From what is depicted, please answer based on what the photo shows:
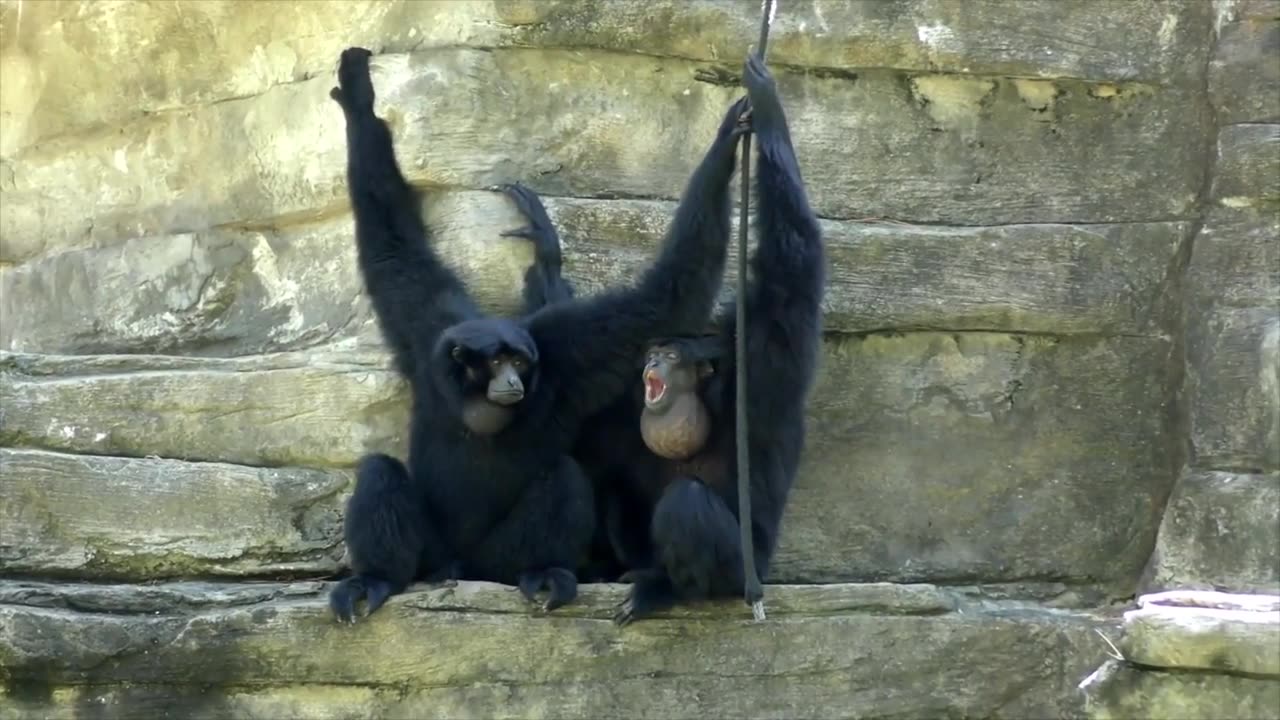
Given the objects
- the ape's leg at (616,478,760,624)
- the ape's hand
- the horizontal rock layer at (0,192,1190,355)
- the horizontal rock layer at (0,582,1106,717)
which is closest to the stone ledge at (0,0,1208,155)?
the ape's hand

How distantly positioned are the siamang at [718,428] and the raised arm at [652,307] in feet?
0.46

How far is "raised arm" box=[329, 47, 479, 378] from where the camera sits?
7664mm

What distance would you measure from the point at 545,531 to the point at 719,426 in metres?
0.91

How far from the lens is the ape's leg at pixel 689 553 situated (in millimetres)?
6828

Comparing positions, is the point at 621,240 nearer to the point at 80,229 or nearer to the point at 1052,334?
the point at 1052,334

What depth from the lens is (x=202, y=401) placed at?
8.02m

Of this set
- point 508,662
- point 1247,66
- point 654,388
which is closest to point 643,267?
point 654,388

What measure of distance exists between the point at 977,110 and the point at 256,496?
4.08 metres

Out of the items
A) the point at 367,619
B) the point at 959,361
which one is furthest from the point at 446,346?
the point at 959,361

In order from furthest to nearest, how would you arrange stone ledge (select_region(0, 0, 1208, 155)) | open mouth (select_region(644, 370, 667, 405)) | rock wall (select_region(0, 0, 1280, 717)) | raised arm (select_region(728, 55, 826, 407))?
stone ledge (select_region(0, 0, 1208, 155)), open mouth (select_region(644, 370, 667, 405)), rock wall (select_region(0, 0, 1280, 717)), raised arm (select_region(728, 55, 826, 407))

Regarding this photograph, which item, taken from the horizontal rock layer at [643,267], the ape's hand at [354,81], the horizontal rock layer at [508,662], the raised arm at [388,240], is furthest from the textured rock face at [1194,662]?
the ape's hand at [354,81]

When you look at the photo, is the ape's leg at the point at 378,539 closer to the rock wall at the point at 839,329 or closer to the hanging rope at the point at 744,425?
the rock wall at the point at 839,329

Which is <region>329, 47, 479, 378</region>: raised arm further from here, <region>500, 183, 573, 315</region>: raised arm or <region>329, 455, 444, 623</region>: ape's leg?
<region>329, 455, 444, 623</region>: ape's leg

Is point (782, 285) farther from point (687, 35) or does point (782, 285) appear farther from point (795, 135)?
point (687, 35)
